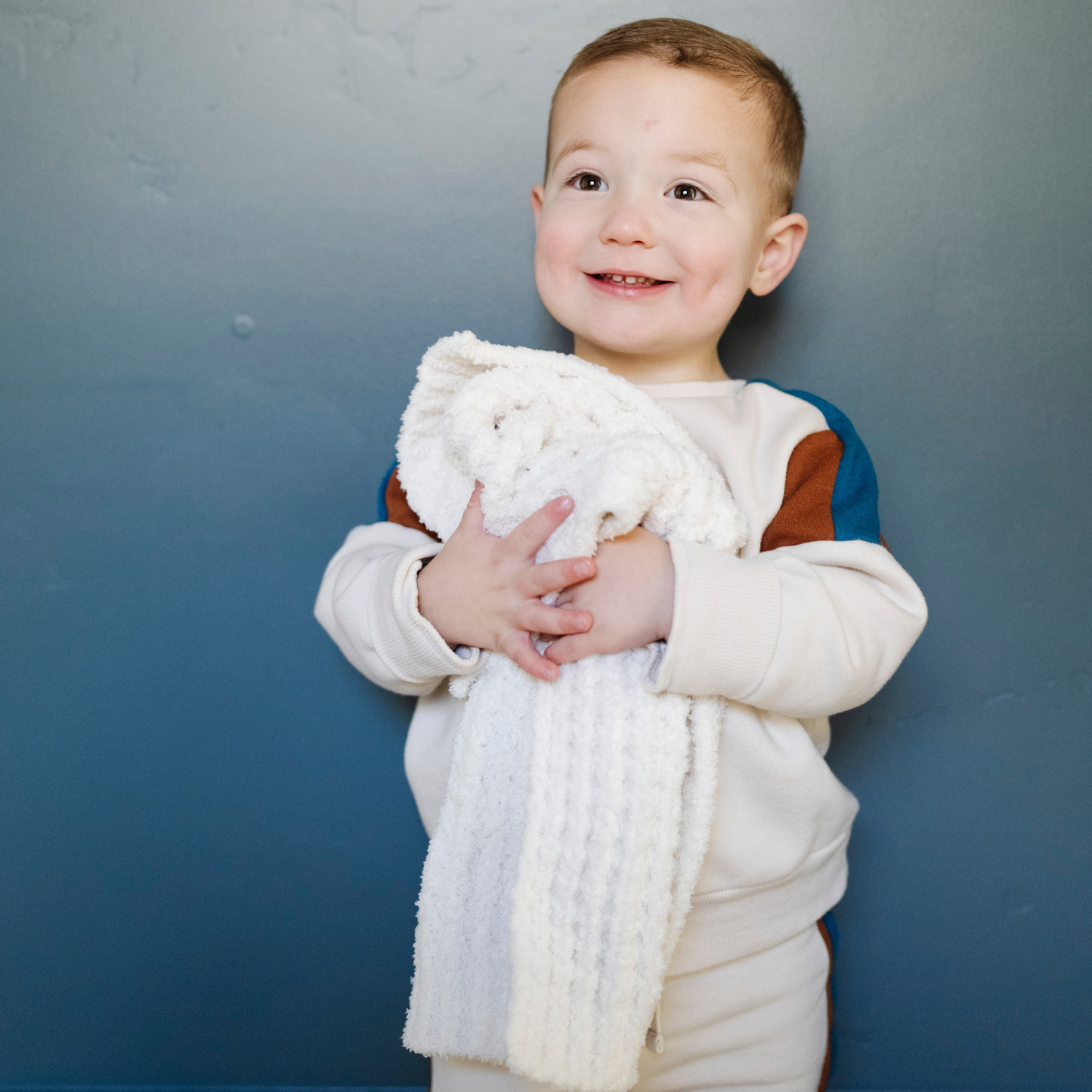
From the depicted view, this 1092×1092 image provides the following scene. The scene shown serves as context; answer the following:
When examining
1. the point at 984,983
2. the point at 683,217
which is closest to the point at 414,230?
the point at 683,217

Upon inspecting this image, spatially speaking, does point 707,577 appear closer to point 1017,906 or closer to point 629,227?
point 629,227

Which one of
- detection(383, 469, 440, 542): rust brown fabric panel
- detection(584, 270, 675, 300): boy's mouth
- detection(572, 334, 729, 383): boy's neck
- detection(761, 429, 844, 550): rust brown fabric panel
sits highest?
detection(584, 270, 675, 300): boy's mouth

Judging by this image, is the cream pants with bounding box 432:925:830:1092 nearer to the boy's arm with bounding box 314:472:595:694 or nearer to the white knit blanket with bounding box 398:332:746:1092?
the white knit blanket with bounding box 398:332:746:1092

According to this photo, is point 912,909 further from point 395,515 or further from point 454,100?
point 454,100

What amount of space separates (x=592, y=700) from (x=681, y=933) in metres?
0.25

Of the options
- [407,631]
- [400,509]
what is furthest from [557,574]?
[400,509]

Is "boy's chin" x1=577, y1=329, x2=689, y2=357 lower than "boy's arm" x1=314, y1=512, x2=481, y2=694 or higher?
higher

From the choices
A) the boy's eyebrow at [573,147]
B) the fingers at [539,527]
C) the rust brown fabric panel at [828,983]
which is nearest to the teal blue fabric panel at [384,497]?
the fingers at [539,527]

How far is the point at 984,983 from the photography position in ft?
3.28

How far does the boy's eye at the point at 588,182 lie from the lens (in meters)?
0.80

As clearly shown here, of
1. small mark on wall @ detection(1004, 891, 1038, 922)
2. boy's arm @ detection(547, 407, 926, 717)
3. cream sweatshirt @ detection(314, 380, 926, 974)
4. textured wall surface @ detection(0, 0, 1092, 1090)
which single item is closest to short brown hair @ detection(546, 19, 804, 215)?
textured wall surface @ detection(0, 0, 1092, 1090)

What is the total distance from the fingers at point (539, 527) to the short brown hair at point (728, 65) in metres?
0.41

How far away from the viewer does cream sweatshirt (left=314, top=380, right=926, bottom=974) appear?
65 cm

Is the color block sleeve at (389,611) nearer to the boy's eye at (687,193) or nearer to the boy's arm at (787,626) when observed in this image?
the boy's arm at (787,626)
